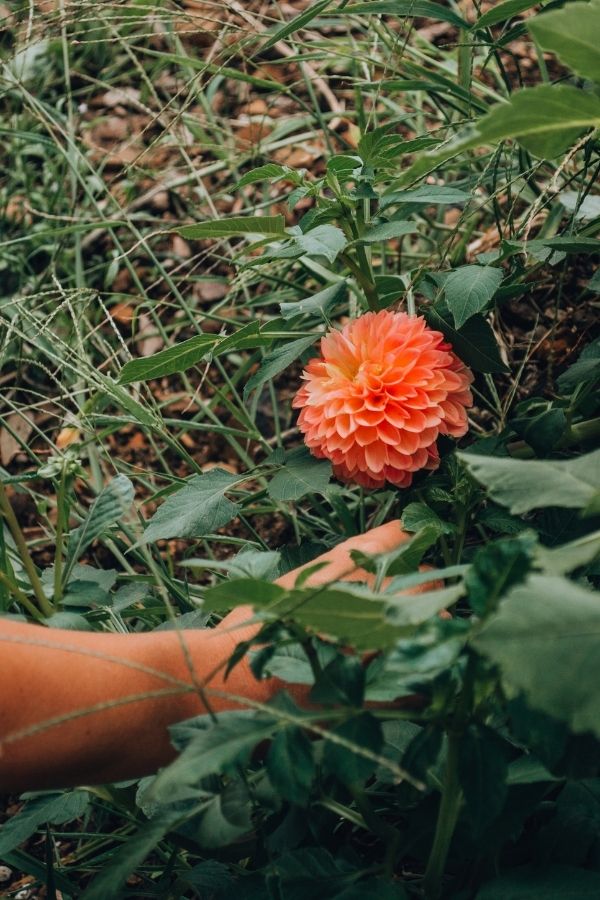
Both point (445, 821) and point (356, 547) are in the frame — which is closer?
point (445, 821)

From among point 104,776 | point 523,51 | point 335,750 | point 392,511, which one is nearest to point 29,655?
point 104,776

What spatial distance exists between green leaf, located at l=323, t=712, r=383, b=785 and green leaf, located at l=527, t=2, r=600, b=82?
1.21 feet

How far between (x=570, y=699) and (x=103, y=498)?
1.50 feet

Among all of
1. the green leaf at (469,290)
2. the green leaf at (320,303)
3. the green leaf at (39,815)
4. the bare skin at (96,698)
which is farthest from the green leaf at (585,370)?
the green leaf at (39,815)

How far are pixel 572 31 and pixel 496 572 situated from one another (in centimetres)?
29

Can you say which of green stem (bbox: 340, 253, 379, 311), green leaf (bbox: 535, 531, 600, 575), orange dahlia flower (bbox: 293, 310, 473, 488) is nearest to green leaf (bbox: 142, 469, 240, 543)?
orange dahlia flower (bbox: 293, 310, 473, 488)

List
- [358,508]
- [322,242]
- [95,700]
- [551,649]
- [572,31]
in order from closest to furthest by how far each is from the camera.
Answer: [551,649] < [572,31] < [95,700] < [322,242] < [358,508]

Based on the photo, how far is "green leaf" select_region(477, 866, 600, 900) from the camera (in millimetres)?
534

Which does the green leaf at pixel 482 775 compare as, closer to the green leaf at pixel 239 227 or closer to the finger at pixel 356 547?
the finger at pixel 356 547

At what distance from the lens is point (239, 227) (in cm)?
77

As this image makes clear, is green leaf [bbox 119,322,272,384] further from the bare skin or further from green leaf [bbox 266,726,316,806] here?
green leaf [bbox 266,726,316,806]

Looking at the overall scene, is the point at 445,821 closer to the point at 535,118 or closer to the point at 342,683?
the point at 342,683

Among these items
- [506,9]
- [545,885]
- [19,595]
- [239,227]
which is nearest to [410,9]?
[506,9]

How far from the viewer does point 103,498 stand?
0.73m
